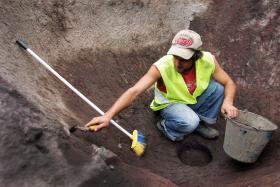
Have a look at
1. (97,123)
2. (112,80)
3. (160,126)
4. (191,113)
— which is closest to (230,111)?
(191,113)

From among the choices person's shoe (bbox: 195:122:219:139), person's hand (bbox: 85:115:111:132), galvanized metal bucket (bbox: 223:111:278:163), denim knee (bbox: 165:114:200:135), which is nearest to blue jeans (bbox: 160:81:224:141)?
denim knee (bbox: 165:114:200:135)

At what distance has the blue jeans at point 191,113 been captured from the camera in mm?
4438

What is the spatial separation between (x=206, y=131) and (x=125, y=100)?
53.7 inches

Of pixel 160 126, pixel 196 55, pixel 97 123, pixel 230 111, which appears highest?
pixel 196 55

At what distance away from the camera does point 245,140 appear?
3963 millimetres

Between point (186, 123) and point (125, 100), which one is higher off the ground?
point (125, 100)

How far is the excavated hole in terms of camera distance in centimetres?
464

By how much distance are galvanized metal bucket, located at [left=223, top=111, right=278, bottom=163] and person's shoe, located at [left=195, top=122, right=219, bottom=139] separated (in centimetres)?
58

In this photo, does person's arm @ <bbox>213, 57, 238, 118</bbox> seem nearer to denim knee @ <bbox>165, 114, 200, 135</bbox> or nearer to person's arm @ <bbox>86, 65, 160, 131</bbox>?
denim knee @ <bbox>165, 114, 200, 135</bbox>

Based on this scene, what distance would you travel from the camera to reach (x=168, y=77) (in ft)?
14.0

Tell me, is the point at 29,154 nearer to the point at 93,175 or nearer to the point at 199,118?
the point at 93,175

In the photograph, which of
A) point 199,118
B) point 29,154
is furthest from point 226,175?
point 29,154

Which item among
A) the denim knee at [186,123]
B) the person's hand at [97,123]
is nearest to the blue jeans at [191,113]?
the denim knee at [186,123]

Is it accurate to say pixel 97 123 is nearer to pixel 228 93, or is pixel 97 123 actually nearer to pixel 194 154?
pixel 228 93
